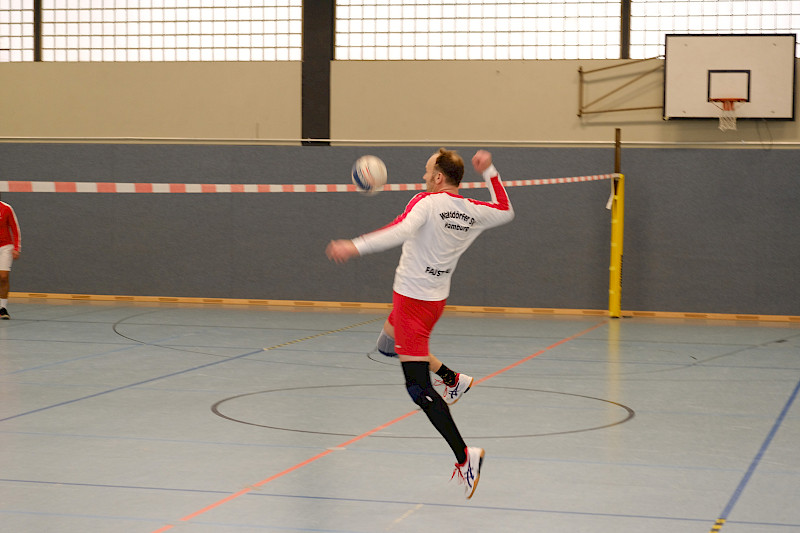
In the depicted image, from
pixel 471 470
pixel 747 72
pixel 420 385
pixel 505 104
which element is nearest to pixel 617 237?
pixel 505 104

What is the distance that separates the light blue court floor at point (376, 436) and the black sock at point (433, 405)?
0.97 feet

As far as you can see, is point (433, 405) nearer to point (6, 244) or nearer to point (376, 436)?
point (376, 436)

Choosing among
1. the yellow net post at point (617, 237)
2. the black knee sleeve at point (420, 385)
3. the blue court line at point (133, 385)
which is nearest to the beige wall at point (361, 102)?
the yellow net post at point (617, 237)

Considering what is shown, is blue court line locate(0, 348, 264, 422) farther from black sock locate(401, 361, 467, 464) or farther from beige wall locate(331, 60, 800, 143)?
beige wall locate(331, 60, 800, 143)

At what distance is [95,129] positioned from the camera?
61.1 feet

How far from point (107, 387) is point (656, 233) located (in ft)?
33.9

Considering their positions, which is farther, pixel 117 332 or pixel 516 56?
pixel 516 56

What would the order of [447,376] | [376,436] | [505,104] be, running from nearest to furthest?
[447,376] < [376,436] < [505,104]

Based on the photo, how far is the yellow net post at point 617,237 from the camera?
15.8 metres

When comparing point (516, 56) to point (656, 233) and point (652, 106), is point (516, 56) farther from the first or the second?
point (656, 233)

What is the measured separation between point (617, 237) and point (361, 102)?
204 inches

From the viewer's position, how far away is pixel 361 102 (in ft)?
58.3

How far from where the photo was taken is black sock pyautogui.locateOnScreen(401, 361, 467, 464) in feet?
17.7

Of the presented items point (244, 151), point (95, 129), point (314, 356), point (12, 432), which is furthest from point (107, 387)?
point (95, 129)
